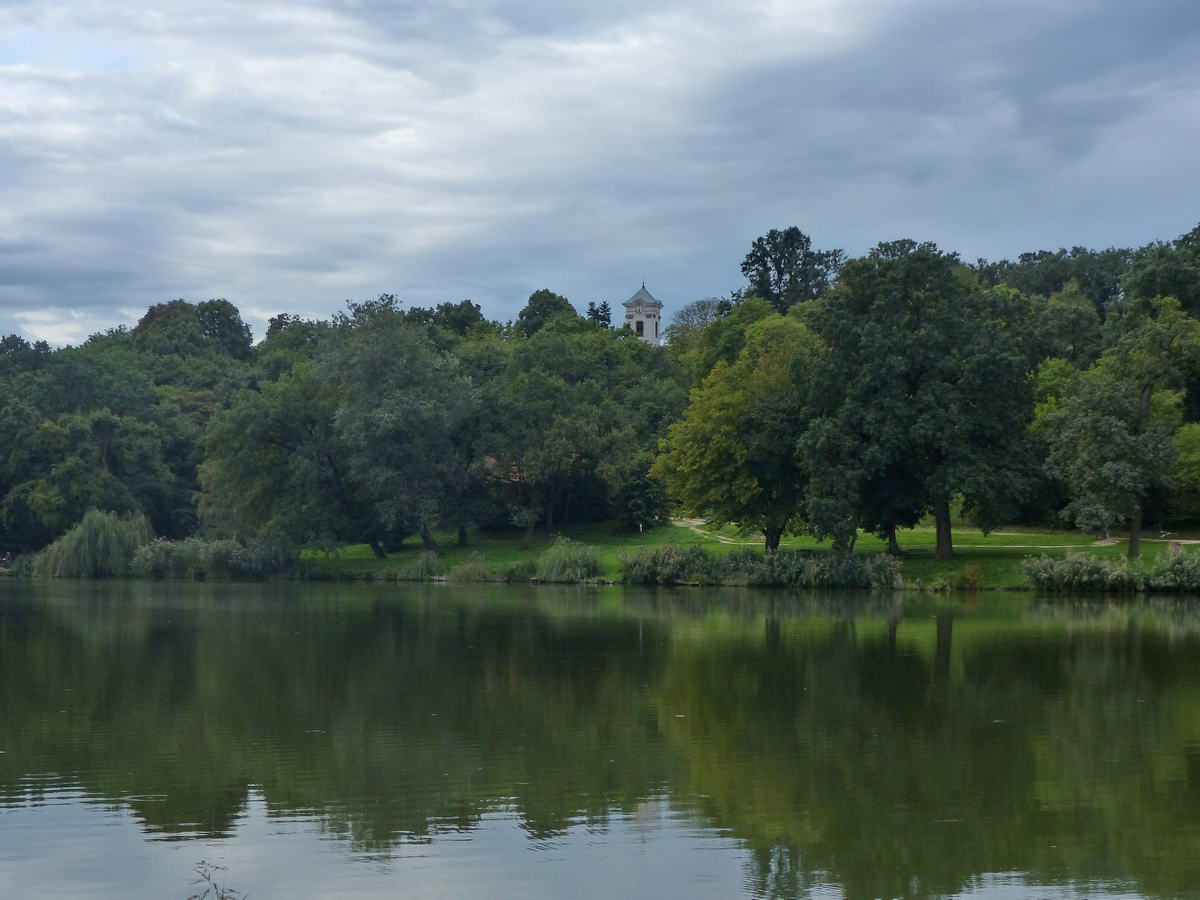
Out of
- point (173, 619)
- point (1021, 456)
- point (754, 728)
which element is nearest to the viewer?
point (754, 728)

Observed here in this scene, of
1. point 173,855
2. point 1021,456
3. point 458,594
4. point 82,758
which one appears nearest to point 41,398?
point 458,594

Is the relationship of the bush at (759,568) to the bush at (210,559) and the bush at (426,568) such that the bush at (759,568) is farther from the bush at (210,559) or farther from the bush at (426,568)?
the bush at (210,559)

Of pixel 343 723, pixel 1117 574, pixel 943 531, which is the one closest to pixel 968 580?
pixel 943 531

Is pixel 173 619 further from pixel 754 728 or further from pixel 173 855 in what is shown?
pixel 173 855

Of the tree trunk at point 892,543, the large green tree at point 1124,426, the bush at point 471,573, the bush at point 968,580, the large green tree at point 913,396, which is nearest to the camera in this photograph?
the large green tree at point 1124,426

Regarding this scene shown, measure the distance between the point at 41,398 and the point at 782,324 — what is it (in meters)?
42.7

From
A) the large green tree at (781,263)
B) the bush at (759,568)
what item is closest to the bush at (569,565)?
the bush at (759,568)

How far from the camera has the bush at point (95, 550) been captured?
6562 cm

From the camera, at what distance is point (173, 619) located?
38250 mm

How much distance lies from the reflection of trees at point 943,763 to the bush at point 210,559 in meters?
41.2

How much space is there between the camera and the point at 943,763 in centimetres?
1558

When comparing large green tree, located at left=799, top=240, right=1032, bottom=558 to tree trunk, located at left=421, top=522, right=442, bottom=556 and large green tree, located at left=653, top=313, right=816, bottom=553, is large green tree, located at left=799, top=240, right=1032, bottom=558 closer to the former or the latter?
large green tree, located at left=653, top=313, right=816, bottom=553

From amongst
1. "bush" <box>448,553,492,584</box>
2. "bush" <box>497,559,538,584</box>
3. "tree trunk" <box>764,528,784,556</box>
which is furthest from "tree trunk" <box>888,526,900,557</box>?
"bush" <box>448,553,492,584</box>

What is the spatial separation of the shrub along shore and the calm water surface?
1656cm
